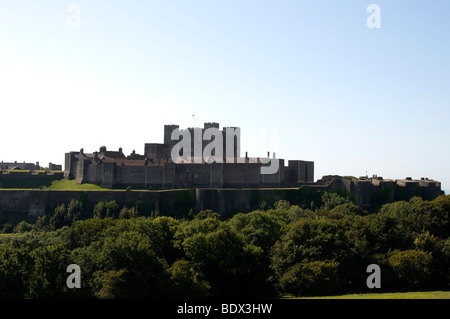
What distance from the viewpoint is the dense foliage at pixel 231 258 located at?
27391 millimetres

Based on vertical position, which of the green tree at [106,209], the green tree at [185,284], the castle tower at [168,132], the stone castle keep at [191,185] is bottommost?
the green tree at [185,284]

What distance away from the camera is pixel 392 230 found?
121 ft

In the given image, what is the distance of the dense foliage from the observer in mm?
27391

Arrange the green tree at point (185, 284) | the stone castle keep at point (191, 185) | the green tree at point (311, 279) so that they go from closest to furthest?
the green tree at point (185, 284) < the green tree at point (311, 279) < the stone castle keep at point (191, 185)

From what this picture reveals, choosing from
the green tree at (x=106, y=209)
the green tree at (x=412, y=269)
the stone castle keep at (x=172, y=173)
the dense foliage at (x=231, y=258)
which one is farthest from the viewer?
the stone castle keep at (x=172, y=173)

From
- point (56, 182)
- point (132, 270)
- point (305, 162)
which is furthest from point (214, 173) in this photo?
point (132, 270)

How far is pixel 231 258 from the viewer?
3112 cm

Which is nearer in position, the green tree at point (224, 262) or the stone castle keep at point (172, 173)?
the green tree at point (224, 262)

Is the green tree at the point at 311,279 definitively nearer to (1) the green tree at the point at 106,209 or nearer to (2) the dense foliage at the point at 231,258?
(2) the dense foliage at the point at 231,258

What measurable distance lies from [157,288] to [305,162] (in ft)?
150

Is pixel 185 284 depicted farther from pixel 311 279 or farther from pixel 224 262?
pixel 311 279

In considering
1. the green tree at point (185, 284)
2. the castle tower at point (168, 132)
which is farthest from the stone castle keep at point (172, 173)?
the green tree at point (185, 284)
